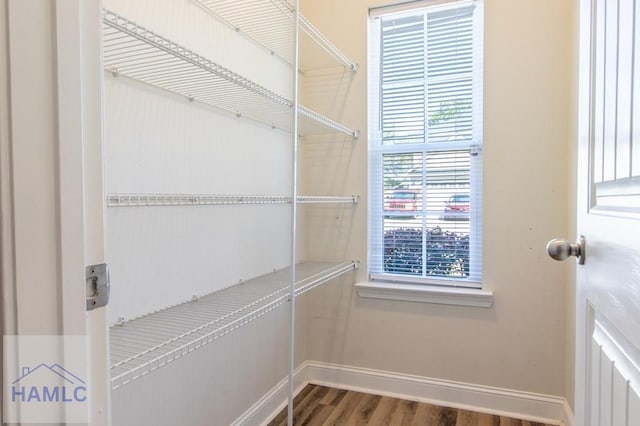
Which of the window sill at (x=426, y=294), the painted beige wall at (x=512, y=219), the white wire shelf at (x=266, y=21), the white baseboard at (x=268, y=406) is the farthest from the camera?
the window sill at (x=426, y=294)

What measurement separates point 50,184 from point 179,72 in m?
0.98

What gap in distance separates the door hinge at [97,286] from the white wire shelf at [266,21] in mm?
1272

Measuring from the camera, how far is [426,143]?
7.44 ft

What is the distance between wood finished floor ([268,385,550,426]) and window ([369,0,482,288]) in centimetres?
67

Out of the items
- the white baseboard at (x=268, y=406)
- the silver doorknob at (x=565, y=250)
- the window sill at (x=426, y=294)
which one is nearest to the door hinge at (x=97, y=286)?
the silver doorknob at (x=565, y=250)

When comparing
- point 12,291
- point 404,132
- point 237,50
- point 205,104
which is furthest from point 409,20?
point 12,291

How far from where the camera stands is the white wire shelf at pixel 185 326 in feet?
3.22

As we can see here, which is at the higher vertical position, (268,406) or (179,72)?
(179,72)

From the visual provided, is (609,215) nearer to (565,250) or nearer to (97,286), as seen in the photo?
(565,250)

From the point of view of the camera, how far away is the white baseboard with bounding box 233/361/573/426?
200 centimetres

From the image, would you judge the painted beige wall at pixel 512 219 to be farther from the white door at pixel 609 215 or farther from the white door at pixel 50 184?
the white door at pixel 50 184

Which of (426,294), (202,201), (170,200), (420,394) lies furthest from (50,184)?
(420,394)

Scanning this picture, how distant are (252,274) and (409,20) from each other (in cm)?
165

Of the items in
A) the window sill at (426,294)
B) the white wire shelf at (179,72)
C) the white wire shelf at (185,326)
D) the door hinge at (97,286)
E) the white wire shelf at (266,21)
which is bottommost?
the window sill at (426,294)
